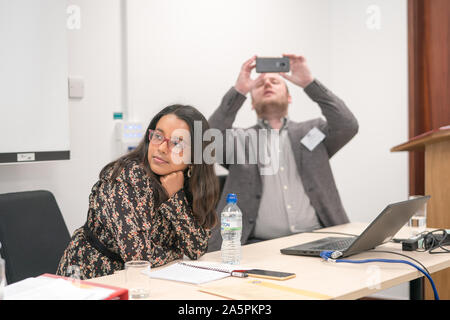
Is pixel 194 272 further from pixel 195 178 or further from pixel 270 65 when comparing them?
pixel 270 65

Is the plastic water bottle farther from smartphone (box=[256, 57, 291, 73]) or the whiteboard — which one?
smartphone (box=[256, 57, 291, 73])

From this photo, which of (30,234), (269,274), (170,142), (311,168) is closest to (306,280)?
(269,274)

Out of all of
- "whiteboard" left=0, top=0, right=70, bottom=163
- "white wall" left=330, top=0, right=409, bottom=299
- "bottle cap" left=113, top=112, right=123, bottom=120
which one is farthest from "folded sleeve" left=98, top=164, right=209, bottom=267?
"white wall" left=330, top=0, right=409, bottom=299

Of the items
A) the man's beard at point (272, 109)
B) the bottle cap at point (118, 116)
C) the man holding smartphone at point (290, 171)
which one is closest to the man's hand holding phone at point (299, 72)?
the man holding smartphone at point (290, 171)

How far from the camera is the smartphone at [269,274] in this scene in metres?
1.72

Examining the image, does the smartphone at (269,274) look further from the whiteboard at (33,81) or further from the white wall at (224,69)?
the white wall at (224,69)

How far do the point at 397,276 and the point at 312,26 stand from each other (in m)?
3.09

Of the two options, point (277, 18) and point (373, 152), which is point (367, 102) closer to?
point (373, 152)

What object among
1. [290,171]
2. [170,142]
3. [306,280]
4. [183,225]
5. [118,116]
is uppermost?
[118,116]

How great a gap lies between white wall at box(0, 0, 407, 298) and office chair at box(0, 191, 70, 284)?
0.45 meters

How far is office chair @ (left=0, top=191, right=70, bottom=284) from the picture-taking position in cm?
214

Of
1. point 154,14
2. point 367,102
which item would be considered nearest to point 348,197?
point 367,102

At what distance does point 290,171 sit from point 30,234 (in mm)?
1572

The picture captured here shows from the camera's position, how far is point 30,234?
224cm
